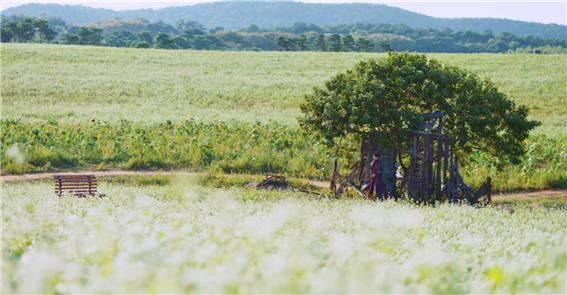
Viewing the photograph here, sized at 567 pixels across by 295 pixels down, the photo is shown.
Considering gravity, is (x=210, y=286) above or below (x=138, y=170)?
above

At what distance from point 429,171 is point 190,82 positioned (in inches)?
1840

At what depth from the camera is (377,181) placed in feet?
95.7

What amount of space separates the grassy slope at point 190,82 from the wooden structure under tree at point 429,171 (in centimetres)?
2272

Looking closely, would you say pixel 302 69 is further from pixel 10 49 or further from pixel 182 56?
pixel 10 49

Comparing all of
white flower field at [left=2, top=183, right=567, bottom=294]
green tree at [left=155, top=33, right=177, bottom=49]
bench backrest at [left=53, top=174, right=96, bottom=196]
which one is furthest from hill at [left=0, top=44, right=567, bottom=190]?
green tree at [left=155, top=33, right=177, bottom=49]

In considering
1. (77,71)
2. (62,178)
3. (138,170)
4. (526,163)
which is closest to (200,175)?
(138,170)

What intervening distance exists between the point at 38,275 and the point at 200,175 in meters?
32.0

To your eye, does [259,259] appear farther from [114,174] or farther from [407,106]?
[114,174]

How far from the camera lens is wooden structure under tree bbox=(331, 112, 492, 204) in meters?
29.2

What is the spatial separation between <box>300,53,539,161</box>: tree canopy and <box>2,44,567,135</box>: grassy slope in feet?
71.0

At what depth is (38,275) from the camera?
5.24 meters

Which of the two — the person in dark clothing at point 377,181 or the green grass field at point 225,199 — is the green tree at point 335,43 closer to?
the green grass field at point 225,199

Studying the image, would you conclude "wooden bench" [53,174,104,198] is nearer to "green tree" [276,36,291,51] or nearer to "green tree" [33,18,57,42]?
"green tree" [276,36,291,51]

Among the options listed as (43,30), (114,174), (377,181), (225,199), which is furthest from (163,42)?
(225,199)
